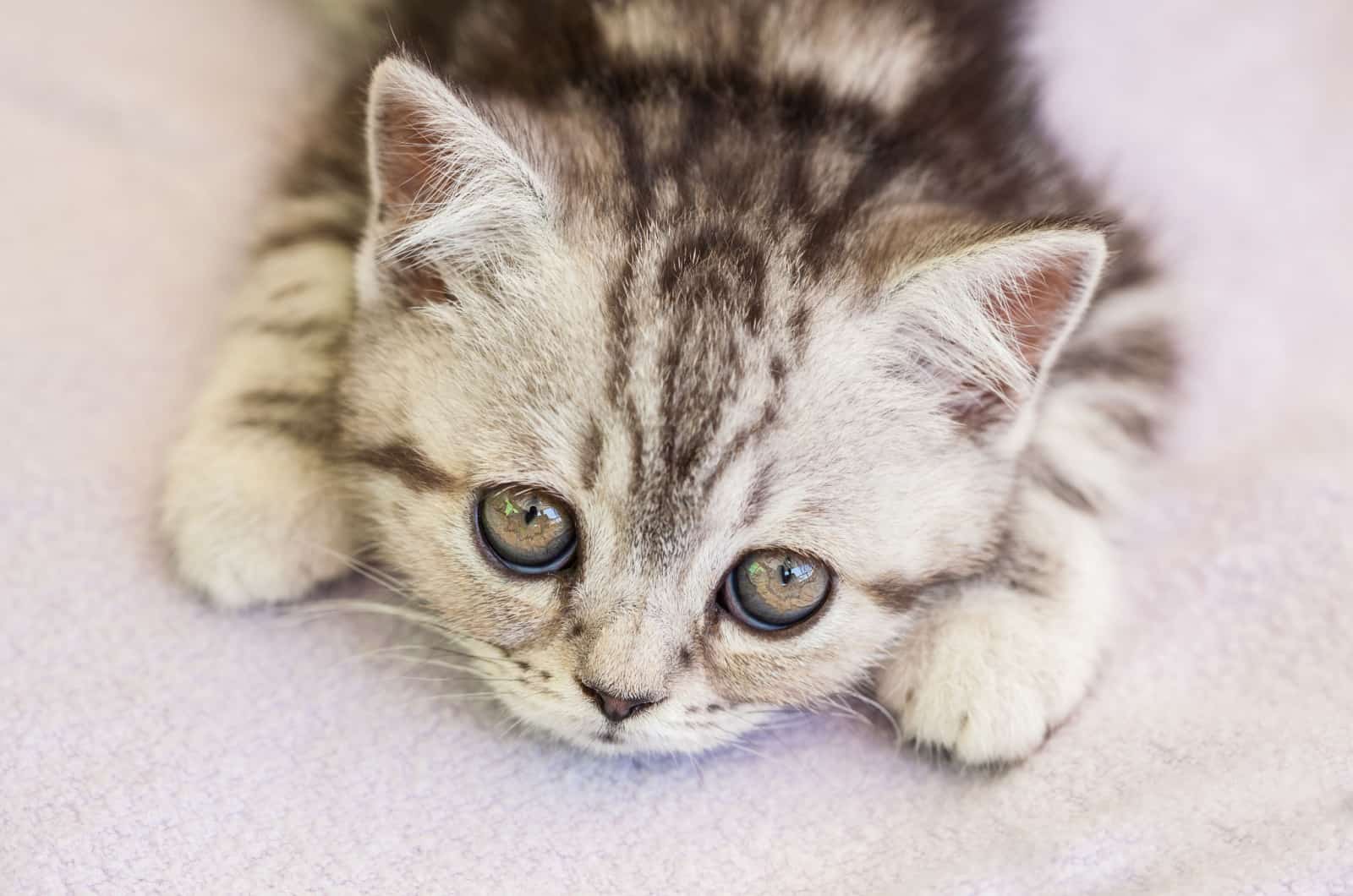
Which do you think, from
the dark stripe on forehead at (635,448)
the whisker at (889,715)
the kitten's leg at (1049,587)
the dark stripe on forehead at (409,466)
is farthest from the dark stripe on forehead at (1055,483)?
the dark stripe on forehead at (409,466)

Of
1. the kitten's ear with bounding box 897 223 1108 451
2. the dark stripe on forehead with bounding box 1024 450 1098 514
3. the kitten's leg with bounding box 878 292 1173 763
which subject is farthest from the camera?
the dark stripe on forehead with bounding box 1024 450 1098 514

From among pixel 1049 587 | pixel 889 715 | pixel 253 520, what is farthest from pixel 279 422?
pixel 1049 587

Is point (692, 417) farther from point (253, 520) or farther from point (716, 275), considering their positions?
point (253, 520)

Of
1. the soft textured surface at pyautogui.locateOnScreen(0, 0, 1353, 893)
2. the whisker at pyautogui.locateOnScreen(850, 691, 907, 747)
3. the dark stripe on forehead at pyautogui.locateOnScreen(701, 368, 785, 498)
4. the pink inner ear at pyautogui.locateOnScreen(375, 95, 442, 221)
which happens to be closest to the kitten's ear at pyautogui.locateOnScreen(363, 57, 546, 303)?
the pink inner ear at pyautogui.locateOnScreen(375, 95, 442, 221)

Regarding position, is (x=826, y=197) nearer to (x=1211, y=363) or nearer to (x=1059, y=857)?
(x=1059, y=857)

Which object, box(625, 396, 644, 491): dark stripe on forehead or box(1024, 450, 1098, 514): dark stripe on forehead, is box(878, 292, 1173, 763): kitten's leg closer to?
box(1024, 450, 1098, 514): dark stripe on forehead

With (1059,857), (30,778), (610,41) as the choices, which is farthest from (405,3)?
(1059,857)
